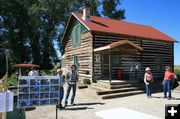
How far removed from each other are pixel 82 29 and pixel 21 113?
13.6 metres

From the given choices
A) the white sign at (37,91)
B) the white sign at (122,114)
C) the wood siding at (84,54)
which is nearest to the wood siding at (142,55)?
the wood siding at (84,54)

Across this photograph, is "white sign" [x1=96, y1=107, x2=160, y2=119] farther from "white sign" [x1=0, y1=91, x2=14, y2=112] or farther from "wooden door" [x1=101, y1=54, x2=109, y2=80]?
"wooden door" [x1=101, y1=54, x2=109, y2=80]

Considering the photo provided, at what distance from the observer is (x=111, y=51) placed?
54.7 ft

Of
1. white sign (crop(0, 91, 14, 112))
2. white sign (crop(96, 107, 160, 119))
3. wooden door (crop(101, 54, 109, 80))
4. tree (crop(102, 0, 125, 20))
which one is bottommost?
white sign (crop(96, 107, 160, 119))

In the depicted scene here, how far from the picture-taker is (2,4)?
35.9 metres

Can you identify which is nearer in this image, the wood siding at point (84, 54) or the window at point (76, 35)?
the wood siding at point (84, 54)

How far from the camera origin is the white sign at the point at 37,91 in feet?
25.2

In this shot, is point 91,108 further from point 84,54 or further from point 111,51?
point 84,54

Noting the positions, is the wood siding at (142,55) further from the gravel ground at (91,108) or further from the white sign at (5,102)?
the white sign at (5,102)

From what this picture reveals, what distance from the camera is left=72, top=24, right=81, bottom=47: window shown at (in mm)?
20888

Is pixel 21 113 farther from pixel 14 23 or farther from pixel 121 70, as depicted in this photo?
pixel 14 23

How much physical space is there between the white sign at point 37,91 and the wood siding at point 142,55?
10.3 meters

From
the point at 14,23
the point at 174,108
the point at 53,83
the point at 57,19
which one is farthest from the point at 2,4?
the point at 174,108

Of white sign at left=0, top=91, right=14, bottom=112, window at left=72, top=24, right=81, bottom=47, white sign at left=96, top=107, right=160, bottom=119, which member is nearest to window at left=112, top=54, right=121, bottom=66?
window at left=72, top=24, right=81, bottom=47
